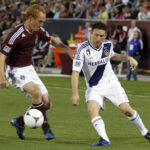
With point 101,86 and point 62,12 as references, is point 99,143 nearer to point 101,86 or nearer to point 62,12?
point 101,86

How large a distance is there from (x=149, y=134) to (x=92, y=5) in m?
22.1

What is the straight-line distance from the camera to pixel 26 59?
10.6 metres

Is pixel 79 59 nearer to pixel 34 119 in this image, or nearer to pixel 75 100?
pixel 75 100

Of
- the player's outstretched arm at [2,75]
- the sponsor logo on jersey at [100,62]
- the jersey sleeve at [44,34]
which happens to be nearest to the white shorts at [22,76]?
the player's outstretched arm at [2,75]

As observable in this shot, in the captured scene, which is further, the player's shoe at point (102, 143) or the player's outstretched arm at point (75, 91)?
the player's shoe at point (102, 143)

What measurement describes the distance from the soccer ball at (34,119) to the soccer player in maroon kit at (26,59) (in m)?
0.17

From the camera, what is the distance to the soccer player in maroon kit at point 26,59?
1017cm

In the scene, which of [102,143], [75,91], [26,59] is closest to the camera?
[75,91]

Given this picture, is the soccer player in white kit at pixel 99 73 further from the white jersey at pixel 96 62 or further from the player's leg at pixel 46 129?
the player's leg at pixel 46 129

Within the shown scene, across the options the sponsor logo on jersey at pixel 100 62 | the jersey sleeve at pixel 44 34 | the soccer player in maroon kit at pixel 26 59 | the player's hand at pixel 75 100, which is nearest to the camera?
the player's hand at pixel 75 100

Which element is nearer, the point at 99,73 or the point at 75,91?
the point at 75,91

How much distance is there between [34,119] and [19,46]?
4.20 ft

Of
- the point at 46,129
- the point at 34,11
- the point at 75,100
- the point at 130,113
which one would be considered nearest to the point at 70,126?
the point at 46,129

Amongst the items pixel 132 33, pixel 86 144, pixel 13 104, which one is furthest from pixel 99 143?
pixel 132 33
